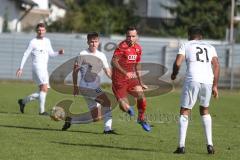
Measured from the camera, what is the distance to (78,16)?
207ft

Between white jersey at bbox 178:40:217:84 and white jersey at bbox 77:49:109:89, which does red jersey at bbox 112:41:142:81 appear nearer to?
white jersey at bbox 77:49:109:89

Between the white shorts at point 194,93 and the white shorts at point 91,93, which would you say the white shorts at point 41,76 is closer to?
the white shorts at point 91,93

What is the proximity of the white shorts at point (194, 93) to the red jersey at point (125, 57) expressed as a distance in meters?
2.69

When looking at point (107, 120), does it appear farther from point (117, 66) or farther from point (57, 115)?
point (57, 115)

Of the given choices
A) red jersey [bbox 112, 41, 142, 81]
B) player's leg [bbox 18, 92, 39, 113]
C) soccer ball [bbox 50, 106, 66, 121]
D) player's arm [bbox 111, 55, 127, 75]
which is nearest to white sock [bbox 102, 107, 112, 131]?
red jersey [bbox 112, 41, 142, 81]

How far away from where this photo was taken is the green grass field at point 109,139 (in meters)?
10.9

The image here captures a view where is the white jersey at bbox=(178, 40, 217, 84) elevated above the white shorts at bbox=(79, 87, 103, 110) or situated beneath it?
elevated above

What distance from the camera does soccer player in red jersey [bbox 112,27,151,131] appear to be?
1369 centimetres

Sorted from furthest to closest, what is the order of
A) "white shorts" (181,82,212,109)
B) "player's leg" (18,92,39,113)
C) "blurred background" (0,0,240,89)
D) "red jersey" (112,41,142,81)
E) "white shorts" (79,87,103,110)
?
"blurred background" (0,0,240,89), "player's leg" (18,92,39,113), "white shorts" (79,87,103,110), "red jersey" (112,41,142,81), "white shorts" (181,82,212,109)

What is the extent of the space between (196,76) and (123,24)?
5292 cm

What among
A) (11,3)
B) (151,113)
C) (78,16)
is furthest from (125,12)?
(151,113)

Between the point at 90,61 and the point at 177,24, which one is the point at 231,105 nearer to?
the point at 90,61

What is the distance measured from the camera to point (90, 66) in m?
14.2

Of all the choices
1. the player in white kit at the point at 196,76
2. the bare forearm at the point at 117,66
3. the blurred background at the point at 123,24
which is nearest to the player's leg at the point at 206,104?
the player in white kit at the point at 196,76
